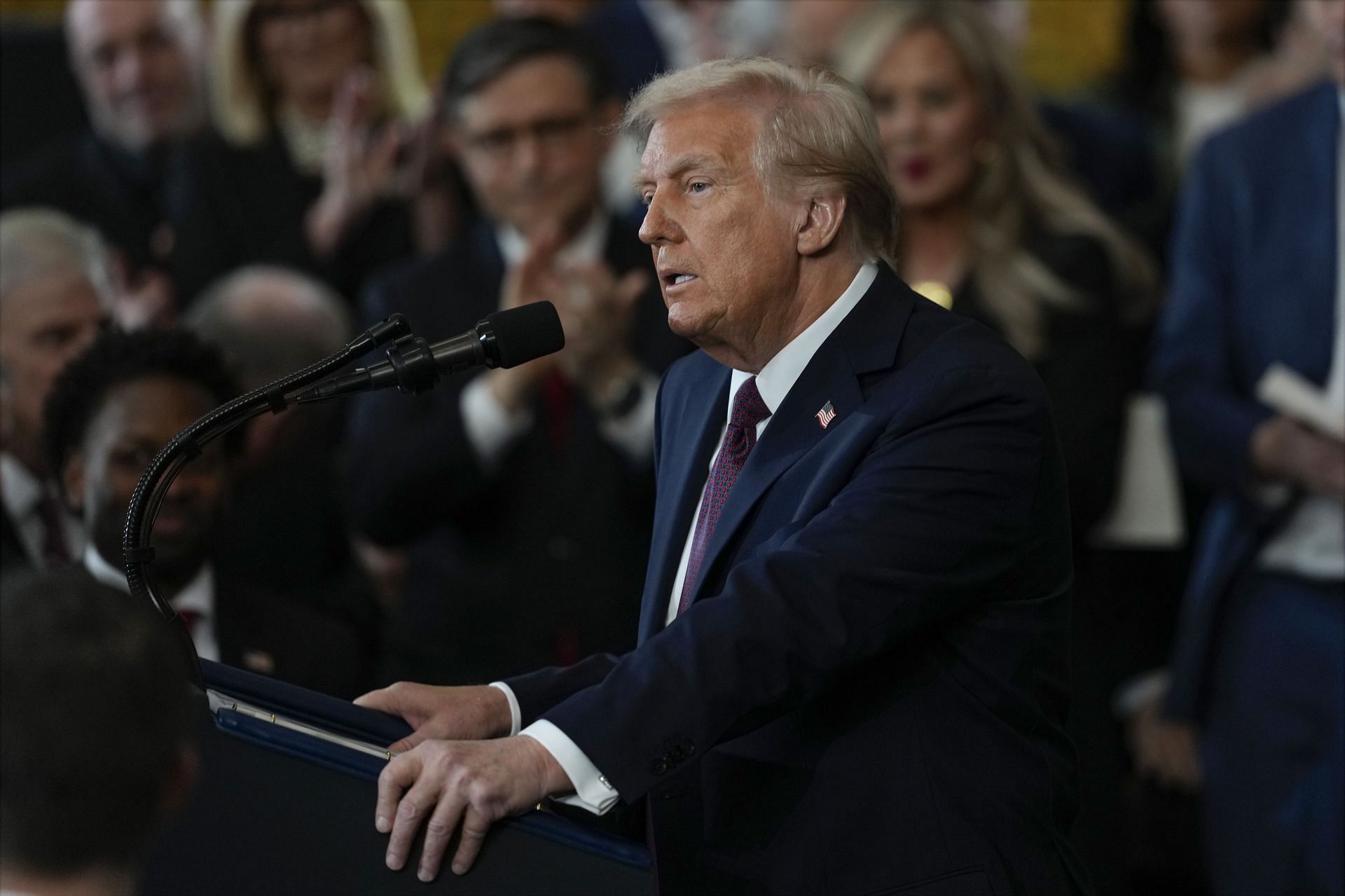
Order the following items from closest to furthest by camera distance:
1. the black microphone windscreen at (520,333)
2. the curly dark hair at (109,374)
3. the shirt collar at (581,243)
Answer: the black microphone windscreen at (520,333)
the curly dark hair at (109,374)
the shirt collar at (581,243)

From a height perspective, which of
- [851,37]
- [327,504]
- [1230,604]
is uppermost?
[851,37]

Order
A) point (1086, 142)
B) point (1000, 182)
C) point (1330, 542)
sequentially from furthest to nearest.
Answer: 1. point (1086, 142)
2. point (1000, 182)
3. point (1330, 542)

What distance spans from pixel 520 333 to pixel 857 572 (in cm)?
47

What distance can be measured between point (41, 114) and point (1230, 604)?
3538mm

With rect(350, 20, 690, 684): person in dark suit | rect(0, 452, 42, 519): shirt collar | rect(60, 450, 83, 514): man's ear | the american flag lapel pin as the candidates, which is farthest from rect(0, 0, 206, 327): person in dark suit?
the american flag lapel pin

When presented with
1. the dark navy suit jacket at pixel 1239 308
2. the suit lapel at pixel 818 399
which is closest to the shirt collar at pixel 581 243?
the dark navy suit jacket at pixel 1239 308

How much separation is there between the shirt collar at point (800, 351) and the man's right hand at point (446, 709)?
496 millimetres

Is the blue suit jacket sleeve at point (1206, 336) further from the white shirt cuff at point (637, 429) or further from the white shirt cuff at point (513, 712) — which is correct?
the white shirt cuff at point (513, 712)

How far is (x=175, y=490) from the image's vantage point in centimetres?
305

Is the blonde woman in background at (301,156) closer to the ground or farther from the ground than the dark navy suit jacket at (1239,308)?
farther from the ground

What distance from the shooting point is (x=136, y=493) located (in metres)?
1.97

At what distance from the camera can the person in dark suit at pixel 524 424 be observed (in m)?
3.69

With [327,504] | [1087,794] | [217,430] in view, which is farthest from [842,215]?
[327,504]

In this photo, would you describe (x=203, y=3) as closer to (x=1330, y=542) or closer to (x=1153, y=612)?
(x=1153, y=612)
